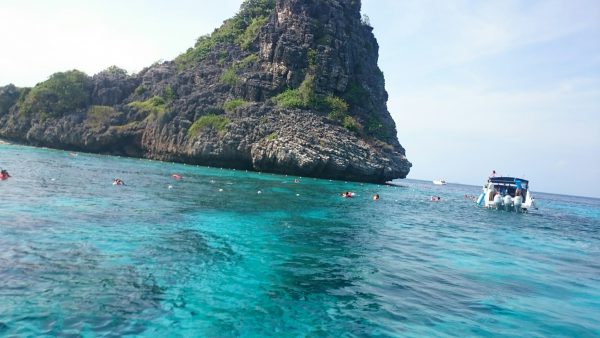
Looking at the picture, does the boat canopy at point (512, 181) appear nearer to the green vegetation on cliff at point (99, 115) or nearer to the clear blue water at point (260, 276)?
the clear blue water at point (260, 276)

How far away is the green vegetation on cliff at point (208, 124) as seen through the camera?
243 ft

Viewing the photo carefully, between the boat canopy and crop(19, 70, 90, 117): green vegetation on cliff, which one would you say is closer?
the boat canopy

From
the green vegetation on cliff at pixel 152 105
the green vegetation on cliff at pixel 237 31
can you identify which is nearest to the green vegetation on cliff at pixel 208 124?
the green vegetation on cliff at pixel 152 105

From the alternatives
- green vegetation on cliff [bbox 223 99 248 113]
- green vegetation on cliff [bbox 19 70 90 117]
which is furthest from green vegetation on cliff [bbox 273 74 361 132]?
green vegetation on cliff [bbox 19 70 90 117]

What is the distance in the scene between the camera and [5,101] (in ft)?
311

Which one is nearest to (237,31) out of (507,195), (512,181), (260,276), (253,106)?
(253,106)

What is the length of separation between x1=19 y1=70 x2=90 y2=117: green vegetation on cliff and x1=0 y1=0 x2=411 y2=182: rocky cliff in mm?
223

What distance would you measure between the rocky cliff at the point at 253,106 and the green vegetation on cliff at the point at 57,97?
Answer: 0.73 feet

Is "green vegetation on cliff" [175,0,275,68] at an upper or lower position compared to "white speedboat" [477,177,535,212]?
upper

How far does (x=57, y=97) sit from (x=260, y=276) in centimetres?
9723

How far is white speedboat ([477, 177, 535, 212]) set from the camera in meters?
46.8

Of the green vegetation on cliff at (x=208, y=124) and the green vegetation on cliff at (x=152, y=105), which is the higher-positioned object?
the green vegetation on cliff at (x=152, y=105)

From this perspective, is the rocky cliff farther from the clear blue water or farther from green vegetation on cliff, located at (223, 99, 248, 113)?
the clear blue water

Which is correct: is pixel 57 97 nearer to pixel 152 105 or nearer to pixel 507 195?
pixel 152 105
